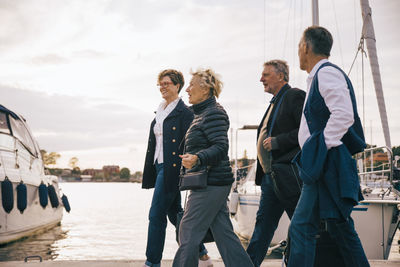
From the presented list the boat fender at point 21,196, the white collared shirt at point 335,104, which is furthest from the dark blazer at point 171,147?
the boat fender at point 21,196

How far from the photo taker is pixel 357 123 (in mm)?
2945

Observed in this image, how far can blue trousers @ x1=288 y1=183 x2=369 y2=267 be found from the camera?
2.89 m

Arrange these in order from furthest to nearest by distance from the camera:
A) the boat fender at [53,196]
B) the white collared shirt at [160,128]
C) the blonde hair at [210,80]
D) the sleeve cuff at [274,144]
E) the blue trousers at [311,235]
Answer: the boat fender at [53,196]
the white collared shirt at [160,128]
the sleeve cuff at [274,144]
the blonde hair at [210,80]
the blue trousers at [311,235]

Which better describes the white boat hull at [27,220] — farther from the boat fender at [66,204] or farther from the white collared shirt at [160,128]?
the white collared shirt at [160,128]

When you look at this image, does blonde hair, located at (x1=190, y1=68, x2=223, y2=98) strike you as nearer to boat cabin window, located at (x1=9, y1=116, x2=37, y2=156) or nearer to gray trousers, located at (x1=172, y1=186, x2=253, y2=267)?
gray trousers, located at (x1=172, y1=186, x2=253, y2=267)

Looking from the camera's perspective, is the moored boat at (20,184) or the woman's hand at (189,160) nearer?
the woman's hand at (189,160)

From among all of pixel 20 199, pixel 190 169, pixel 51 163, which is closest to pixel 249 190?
pixel 20 199

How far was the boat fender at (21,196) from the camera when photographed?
11117 millimetres

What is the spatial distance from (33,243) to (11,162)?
2916 millimetres

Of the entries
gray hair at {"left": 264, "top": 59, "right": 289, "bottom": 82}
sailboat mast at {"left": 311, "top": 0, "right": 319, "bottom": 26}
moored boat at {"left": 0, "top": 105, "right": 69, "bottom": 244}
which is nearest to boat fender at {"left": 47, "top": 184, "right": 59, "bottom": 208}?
moored boat at {"left": 0, "top": 105, "right": 69, "bottom": 244}

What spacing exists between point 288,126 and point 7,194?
8.79 metres

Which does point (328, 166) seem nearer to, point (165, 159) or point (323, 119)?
point (323, 119)

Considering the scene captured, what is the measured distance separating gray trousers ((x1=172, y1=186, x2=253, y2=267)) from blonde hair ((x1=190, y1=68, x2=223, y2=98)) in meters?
0.87

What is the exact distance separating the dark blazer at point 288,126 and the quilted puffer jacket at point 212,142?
56 centimetres
